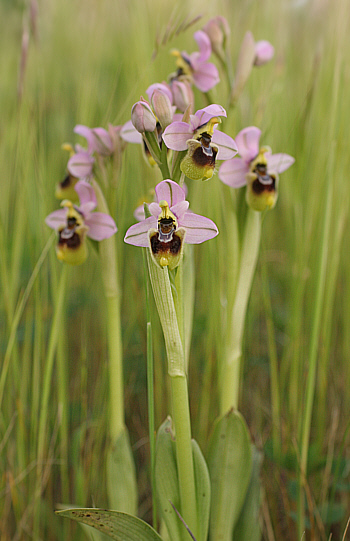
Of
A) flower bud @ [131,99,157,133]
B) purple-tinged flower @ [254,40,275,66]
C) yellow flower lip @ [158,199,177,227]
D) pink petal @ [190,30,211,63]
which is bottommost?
yellow flower lip @ [158,199,177,227]

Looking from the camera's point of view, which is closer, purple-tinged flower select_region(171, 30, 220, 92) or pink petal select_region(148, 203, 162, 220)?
pink petal select_region(148, 203, 162, 220)

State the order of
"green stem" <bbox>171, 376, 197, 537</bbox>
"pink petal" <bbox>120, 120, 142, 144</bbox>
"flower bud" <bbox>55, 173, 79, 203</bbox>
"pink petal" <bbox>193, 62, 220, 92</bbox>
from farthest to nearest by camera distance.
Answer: "flower bud" <bbox>55, 173, 79, 203</bbox>
"pink petal" <bbox>193, 62, 220, 92</bbox>
"pink petal" <bbox>120, 120, 142, 144</bbox>
"green stem" <bbox>171, 376, 197, 537</bbox>

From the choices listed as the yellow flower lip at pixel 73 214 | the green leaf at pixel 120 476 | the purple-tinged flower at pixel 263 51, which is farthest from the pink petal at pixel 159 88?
the green leaf at pixel 120 476

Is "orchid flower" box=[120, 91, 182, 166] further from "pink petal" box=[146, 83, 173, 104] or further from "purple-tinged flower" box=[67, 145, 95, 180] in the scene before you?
"purple-tinged flower" box=[67, 145, 95, 180]

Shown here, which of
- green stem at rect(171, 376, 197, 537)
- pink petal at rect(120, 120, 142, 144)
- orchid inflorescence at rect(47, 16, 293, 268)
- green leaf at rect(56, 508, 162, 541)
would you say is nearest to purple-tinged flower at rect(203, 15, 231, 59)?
orchid inflorescence at rect(47, 16, 293, 268)

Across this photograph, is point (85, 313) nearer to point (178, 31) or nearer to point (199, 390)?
point (199, 390)

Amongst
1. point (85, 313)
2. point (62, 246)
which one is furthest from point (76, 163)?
point (85, 313)
